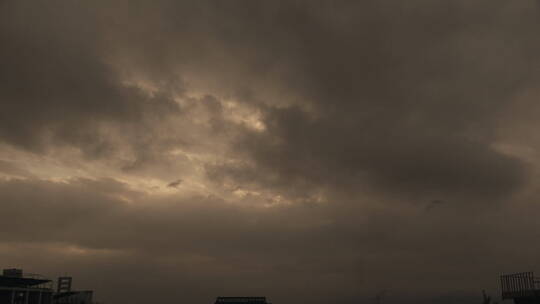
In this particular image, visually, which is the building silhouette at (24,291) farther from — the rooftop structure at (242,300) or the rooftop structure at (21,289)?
the rooftop structure at (242,300)

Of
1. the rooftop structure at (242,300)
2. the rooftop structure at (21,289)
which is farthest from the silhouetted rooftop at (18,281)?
the rooftop structure at (242,300)

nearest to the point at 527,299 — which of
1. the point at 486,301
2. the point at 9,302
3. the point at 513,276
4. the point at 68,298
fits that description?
the point at 513,276


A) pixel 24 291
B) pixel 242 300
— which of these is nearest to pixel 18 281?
pixel 24 291

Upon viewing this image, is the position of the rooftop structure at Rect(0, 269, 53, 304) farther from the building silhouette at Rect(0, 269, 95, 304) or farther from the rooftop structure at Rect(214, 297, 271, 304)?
the rooftop structure at Rect(214, 297, 271, 304)

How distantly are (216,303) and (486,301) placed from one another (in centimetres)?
6106

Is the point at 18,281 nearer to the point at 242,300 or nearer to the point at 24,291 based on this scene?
the point at 24,291

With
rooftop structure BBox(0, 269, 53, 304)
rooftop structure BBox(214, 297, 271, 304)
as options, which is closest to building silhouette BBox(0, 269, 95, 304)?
rooftop structure BBox(0, 269, 53, 304)

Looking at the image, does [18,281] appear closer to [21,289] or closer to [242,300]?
[21,289]

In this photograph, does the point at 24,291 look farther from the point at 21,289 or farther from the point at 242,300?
the point at 242,300

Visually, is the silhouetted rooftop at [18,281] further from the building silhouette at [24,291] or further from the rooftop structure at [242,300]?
the rooftop structure at [242,300]

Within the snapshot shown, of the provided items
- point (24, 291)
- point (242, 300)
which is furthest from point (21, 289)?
point (242, 300)

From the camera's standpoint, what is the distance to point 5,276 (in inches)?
4572

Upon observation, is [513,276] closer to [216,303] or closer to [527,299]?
[527,299]

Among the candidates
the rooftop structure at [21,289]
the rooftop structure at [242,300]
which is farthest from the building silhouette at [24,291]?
the rooftop structure at [242,300]
